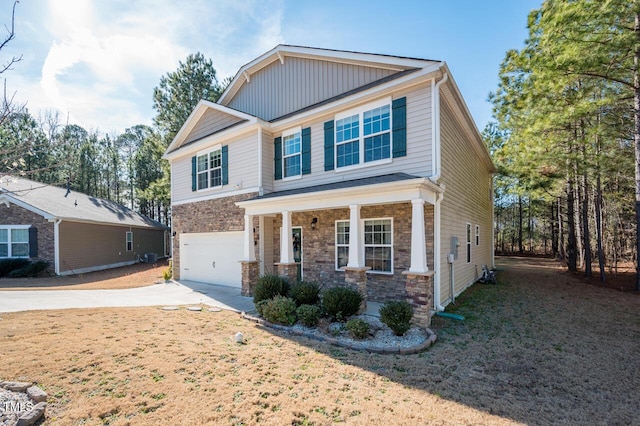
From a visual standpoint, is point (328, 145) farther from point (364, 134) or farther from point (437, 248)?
point (437, 248)

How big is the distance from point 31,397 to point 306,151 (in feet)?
26.1

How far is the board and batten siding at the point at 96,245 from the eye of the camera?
15.8 meters

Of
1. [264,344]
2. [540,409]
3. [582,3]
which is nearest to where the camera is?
[540,409]

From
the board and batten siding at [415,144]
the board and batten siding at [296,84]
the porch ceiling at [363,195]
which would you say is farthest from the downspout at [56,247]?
the board and batten siding at [415,144]

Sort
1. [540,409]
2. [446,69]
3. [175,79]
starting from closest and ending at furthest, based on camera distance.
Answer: [540,409] → [446,69] → [175,79]

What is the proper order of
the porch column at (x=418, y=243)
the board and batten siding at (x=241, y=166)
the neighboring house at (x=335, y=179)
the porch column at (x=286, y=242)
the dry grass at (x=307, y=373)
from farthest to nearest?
the board and batten siding at (x=241, y=166) → the porch column at (x=286, y=242) → the neighboring house at (x=335, y=179) → the porch column at (x=418, y=243) → the dry grass at (x=307, y=373)

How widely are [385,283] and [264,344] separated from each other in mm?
3848

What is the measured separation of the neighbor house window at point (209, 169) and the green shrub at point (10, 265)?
10.6m

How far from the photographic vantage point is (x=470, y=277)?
11562 millimetres

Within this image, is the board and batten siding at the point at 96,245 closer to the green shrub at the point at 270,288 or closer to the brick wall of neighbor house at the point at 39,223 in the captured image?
the brick wall of neighbor house at the point at 39,223

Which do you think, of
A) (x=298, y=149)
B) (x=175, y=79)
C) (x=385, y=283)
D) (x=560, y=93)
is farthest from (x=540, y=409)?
(x=175, y=79)

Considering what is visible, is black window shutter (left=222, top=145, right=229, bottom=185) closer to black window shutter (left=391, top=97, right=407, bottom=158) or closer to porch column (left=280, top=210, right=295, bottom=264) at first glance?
porch column (left=280, top=210, right=295, bottom=264)

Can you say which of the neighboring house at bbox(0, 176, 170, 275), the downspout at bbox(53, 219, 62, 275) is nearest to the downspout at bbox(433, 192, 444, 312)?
the neighboring house at bbox(0, 176, 170, 275)

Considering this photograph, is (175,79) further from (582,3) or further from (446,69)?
(582,3)
